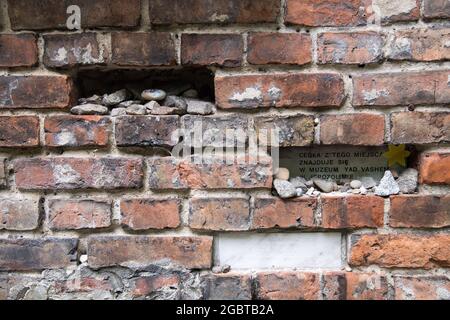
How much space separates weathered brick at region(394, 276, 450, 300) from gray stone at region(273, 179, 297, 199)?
0.35 meters

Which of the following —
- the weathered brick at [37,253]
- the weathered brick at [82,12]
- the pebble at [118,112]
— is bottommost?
the weathered brick at [37,253]

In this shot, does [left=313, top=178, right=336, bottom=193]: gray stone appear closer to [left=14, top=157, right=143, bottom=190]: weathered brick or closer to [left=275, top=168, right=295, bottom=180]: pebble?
[left=275, top=168, right=295, bottom=180]: pebble

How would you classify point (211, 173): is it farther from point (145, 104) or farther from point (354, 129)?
point (354, 129)

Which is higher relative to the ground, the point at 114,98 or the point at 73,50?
the point at 73,50

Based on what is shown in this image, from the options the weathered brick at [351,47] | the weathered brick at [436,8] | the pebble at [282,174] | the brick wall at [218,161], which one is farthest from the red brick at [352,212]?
the weathered brick at [436,8]

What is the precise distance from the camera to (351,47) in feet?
3.45

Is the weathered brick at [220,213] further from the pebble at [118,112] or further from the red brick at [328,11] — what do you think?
the red brick at [328,11]

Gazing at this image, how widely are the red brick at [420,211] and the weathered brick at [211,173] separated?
0.33 m

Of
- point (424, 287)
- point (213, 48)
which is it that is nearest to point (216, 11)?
point (213, 48)

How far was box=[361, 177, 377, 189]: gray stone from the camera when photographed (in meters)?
1.10

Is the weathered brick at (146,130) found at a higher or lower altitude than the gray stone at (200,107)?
lower

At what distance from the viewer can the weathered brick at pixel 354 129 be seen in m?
1.06

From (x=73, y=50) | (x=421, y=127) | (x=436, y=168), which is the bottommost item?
(x=436, y=168)

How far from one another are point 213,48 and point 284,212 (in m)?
0.46
